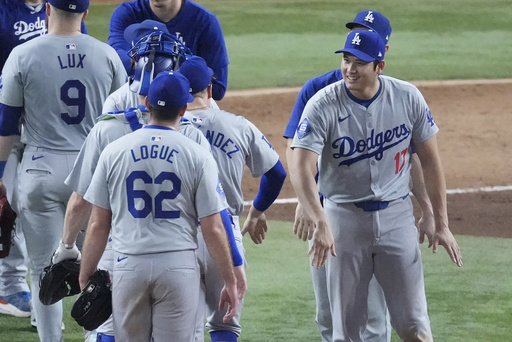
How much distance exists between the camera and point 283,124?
40.2 ft

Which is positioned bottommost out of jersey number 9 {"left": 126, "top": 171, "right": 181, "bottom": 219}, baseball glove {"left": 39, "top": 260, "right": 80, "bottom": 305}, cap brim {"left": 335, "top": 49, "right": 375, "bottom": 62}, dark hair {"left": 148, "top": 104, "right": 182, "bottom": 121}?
baseball glove {"left": 39, "top": 260, "right": 80, "bottom": 305}

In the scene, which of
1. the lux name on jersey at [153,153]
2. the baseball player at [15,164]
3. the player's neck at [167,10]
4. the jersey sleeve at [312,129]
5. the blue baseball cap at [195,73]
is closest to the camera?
the lux name on jersey at [153,153]

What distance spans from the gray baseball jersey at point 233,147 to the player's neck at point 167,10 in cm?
137

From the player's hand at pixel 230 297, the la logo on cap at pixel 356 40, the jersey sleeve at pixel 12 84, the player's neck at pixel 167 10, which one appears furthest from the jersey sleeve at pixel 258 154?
the player's neck at pixel 167 10

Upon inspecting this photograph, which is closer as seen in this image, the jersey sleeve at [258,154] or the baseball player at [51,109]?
the jersey sleeve at [258,154]

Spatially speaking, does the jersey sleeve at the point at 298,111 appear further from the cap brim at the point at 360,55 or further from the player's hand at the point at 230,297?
the player's hand at the point at 230,297

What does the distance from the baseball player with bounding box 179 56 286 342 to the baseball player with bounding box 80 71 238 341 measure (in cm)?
39

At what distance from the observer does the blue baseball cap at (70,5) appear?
5090mm

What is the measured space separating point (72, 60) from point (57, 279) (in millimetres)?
1141

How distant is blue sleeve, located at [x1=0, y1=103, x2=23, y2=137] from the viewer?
17.0 feet

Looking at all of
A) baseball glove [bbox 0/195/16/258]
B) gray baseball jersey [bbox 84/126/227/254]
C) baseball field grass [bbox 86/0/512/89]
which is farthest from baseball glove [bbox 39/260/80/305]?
baseball field grass [bbox 86/0/512/89]

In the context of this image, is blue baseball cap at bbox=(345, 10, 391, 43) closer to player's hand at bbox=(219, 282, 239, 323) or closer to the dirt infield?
player's hand at bbox=(219, 282, 239, 323)

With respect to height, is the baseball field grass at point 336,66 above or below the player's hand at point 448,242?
below

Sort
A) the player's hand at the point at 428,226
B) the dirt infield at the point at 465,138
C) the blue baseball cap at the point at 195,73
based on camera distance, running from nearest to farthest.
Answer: the blue baseball cap at the point at 195,73
the player's hand at the point at 428,226
the dirt infield at the point at 465,138
